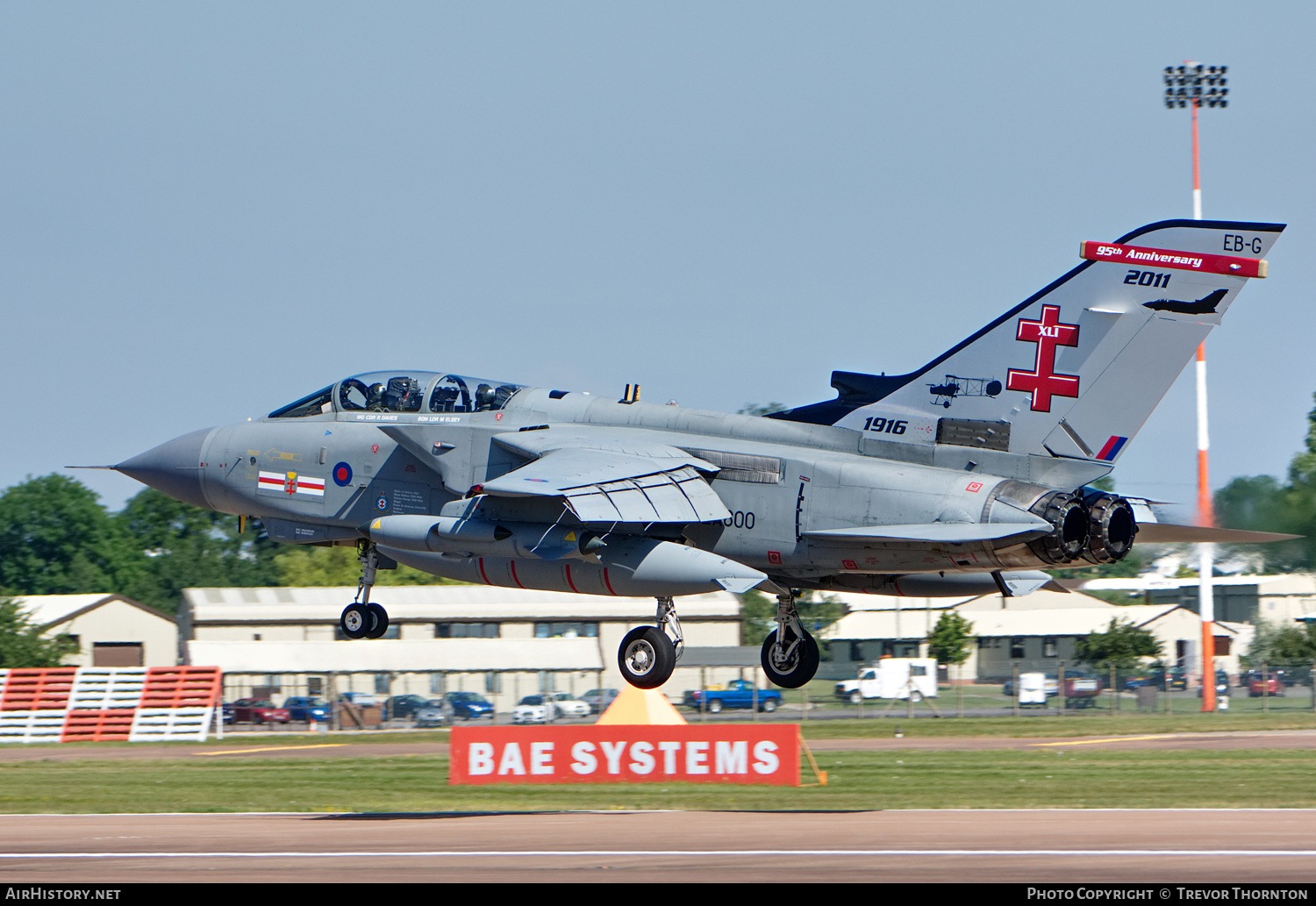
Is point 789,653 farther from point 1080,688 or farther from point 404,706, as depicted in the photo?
point 1080,688

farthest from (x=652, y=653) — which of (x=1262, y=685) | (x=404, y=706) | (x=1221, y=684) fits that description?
(x=1221, y=684)

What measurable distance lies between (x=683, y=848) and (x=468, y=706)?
36427 mm

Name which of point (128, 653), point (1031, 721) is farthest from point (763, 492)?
point (128, 653)

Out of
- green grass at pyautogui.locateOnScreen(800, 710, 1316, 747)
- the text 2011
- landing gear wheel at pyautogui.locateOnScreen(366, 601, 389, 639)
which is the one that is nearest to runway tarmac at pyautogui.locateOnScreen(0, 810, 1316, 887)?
landing gear wheel at pyautogui.locateOnScreen(366, 601, 389, 639)

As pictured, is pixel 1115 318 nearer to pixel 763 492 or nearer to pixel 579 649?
pixel 763 492

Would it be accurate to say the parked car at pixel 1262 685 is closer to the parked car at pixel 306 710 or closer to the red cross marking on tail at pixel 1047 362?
the parked car at pixel 306 710

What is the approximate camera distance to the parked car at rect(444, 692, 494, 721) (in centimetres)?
5441

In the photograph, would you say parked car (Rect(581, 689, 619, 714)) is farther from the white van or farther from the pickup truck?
the white van

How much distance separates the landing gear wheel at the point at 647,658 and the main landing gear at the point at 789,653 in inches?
94.8

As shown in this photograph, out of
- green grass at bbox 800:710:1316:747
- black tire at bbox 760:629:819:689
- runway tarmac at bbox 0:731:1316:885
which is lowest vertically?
green grass at bbox 800:710:1316:747

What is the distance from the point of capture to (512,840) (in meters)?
20.7

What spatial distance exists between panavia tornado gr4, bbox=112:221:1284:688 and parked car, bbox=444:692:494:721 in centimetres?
3056

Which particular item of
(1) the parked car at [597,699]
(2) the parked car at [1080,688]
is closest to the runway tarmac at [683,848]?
(1) the parked car at [597,699]

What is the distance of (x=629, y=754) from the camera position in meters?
30.6
